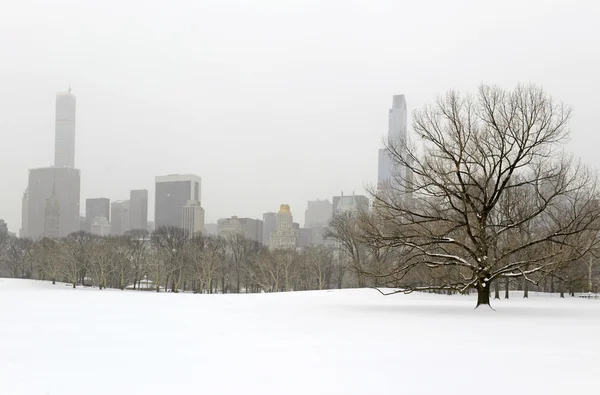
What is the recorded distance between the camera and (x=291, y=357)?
8836 mm

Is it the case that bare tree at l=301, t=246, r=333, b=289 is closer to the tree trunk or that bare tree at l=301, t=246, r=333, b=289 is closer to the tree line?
the tree line

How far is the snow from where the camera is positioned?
22.8ft

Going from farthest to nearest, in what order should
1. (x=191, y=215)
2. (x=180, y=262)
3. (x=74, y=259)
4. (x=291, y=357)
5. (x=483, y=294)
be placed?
(x=191, y=215)
(x=180, y=262)
(x=74, y=259)
(x=483, y=294)
(x=291, y=357)

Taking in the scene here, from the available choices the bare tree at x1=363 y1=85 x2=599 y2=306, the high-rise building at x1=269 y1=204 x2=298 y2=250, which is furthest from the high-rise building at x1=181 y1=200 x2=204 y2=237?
the bare tree at x1=363 y1=85 x2=599 y2=306

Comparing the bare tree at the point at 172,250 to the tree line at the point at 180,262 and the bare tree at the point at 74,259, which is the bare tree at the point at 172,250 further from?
the bare tree at the point at 74,259

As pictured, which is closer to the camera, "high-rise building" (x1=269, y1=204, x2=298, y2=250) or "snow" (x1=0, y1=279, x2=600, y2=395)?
"snow" (x1=0, y1=279, x2=600, y2=395)

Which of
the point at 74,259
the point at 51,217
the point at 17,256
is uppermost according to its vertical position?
the point at 51,217

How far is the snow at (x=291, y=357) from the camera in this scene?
22.8 ft

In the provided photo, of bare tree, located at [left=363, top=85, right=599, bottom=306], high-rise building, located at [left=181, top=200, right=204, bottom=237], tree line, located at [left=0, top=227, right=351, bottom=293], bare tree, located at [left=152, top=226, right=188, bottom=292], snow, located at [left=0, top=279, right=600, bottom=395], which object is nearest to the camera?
snow, located at [left=0, top=279, right=600, bottom=395]

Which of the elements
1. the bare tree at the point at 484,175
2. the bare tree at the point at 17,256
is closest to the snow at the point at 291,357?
the bare tree at the point at 484,175

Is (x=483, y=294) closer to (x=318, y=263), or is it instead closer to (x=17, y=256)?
(x=318, y=263)

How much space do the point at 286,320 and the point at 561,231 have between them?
12171 millimetres

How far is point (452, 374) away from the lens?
7.70m

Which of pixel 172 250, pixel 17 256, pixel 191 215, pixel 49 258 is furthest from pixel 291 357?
pixel 191 215
